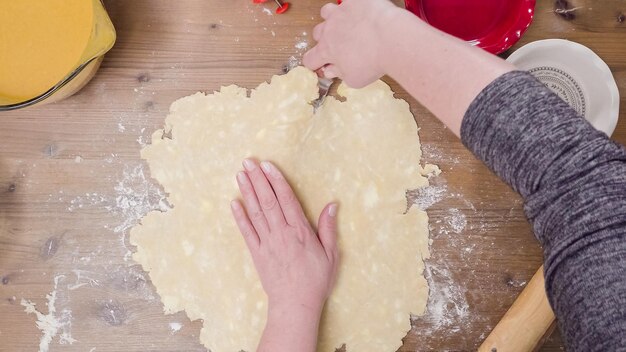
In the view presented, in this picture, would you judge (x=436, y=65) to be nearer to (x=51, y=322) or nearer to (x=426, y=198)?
(x=426, y=198)

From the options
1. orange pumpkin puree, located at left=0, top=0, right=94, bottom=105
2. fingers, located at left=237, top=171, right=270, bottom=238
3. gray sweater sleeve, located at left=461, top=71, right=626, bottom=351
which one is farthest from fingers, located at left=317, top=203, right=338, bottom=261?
orange pumpkin puree, located at left=0, top=0, right=94, bottom=105

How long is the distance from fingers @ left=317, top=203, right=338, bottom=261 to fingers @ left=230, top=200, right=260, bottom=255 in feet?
0.40

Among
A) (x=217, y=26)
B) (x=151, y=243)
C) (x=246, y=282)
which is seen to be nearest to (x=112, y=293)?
(x=151, y=243)

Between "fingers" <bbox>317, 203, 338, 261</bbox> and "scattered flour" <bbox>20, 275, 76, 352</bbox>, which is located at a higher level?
"fingers" <bbox>317, 203, 338, 261</bbox>

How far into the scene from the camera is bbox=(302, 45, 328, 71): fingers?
35.2 inches

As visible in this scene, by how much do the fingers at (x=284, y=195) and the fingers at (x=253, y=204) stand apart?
0.04 metres

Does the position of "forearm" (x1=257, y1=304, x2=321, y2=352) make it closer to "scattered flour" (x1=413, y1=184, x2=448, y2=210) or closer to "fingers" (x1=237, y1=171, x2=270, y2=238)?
"fingers" (x1=237, y1=171, x2=270, y2=238)

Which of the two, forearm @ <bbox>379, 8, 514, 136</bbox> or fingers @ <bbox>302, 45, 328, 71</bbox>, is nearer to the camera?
forearm @ <bbox>379, 8, 514, 136</bbox>

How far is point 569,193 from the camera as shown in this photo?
57 centimetres

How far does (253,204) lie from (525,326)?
1.68 feet

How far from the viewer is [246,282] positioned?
101cm

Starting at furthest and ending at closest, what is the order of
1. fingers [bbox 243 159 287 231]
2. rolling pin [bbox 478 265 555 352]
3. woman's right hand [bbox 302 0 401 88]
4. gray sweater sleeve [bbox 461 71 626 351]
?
fingers [bbox 243 159 287 231] < rolling pin [bbox 478 265 555 352] < woman's right hand [bbox 302 0 401 88] < gray sweater sleeve [bbox 461 71 626 351]

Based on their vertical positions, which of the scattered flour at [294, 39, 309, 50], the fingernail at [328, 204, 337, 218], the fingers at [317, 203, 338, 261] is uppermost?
the scattered flour at [294, 39, 309, 50]

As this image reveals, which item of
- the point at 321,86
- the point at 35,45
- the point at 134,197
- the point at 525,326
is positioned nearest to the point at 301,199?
the point at 321,86
